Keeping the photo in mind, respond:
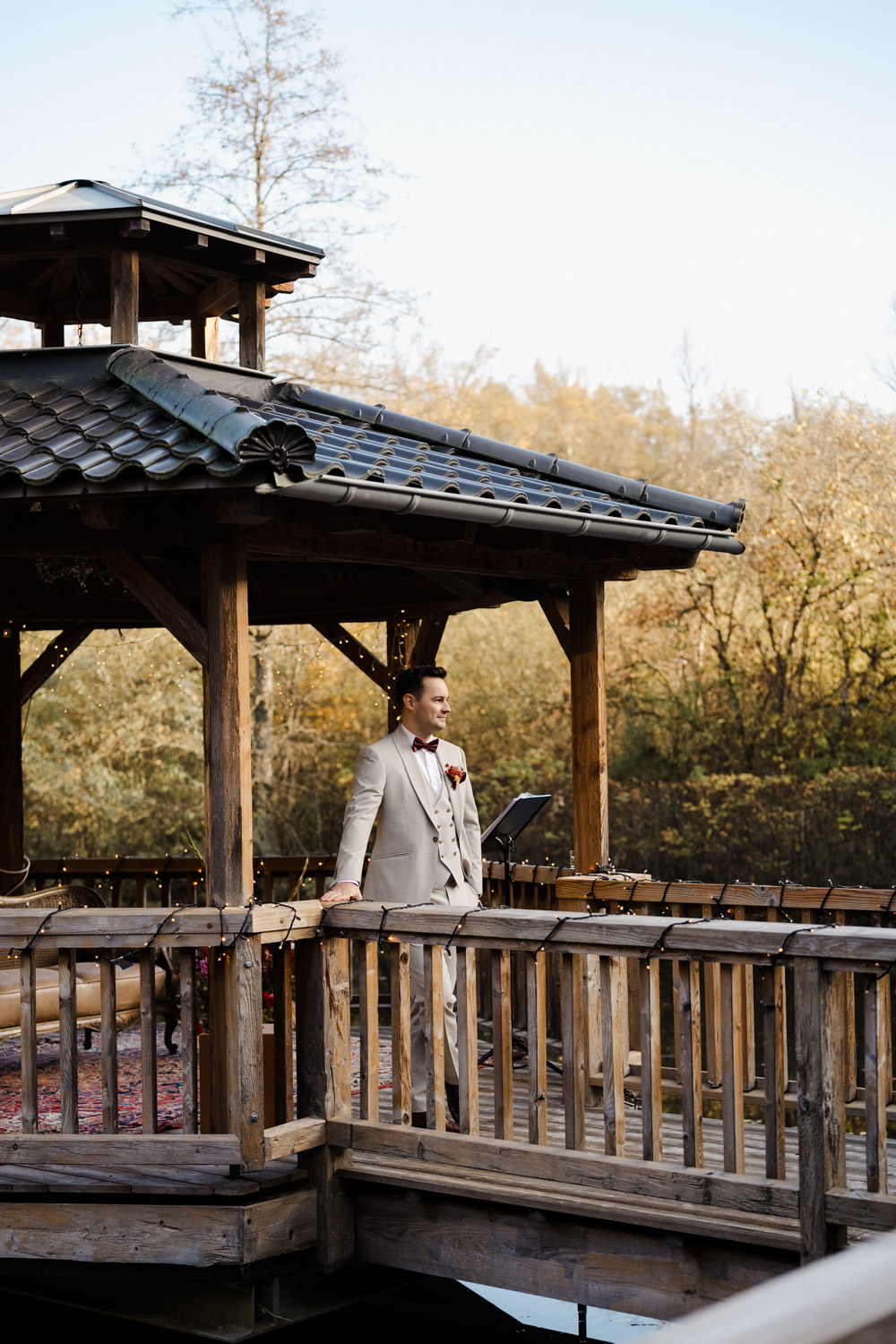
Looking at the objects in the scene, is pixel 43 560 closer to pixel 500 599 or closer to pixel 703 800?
pixel 500 599

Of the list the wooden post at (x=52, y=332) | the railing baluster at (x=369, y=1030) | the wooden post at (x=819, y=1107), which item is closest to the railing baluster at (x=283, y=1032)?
the railing baluster at (x=369, y=1030)

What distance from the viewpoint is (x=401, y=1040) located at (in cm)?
503

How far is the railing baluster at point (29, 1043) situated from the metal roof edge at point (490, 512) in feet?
6.09

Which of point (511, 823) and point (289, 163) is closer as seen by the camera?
point (511, 823)

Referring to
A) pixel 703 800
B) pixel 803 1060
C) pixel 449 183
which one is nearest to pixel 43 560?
pixel 803 1060

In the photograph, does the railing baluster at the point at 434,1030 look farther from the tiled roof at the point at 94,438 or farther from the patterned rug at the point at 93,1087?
the tiled roof at the point at 94,438

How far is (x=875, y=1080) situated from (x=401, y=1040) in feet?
5.71

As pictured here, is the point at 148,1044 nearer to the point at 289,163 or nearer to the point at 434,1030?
the point at 434,1030

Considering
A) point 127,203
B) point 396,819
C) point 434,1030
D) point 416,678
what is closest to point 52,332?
point 127,203

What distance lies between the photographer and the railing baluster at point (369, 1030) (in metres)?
4.99

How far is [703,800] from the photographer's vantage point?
17.3m

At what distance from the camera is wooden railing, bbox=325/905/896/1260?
403 cm

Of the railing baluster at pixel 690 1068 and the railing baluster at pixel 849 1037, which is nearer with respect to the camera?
the railing baluster at pixel 690 1068

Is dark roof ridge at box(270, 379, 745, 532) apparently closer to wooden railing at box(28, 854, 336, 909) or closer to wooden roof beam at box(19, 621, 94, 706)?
wooden roof beam at box(19, 621, 94, 706)
